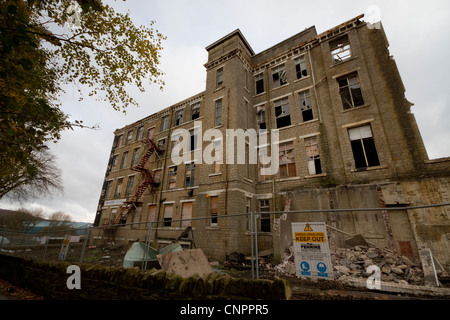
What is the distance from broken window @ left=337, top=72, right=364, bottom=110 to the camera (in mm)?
14227

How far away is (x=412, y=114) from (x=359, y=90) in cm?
380

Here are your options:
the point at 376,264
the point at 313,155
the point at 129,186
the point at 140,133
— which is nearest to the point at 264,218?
the point at 313,155

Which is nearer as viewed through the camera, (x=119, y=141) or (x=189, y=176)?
(x=189, y=176)

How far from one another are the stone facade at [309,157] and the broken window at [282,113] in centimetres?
9

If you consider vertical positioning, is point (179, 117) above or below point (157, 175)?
above

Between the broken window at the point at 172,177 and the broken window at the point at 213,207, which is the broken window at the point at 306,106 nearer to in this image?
the broken window at the point at 213,207

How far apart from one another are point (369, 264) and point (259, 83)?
17.2m

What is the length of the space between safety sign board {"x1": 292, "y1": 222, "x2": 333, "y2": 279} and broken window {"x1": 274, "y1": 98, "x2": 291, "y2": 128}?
492 inches

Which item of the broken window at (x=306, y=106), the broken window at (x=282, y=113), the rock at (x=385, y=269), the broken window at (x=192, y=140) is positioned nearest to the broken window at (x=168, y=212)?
the broken window at (x=192, y=140)

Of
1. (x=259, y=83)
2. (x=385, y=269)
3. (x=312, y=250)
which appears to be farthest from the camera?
(x=259, y=83)

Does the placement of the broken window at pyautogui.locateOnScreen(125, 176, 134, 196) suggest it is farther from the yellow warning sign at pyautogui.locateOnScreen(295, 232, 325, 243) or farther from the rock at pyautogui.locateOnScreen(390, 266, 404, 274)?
the rock at pyautogui.locateOnScreen(390, 266, 404, 274)

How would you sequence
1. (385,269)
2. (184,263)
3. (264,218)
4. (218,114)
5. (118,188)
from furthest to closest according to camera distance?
(118,188) < (218,114) < (264,218) < (385,269) < (184,263)

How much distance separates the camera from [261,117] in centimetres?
1833

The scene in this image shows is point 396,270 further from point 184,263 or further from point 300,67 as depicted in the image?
point 300,67
